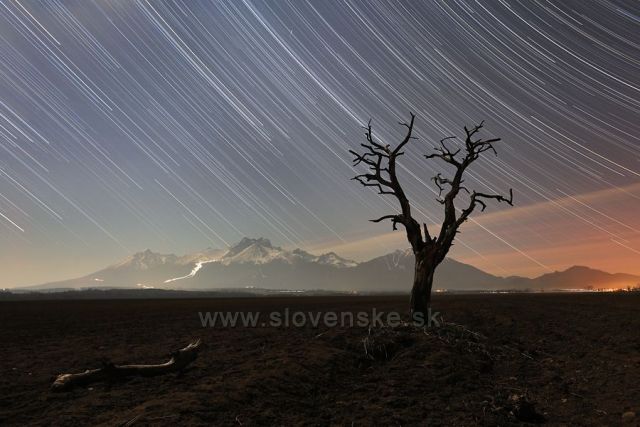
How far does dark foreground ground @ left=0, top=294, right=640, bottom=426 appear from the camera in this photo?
28.8 feet

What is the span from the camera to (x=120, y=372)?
11.6 m

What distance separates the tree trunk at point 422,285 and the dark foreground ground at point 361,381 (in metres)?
1.91

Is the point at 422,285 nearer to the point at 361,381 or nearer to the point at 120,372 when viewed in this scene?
the point at 361,381

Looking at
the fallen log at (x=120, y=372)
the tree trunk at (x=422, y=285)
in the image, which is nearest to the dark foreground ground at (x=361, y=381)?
the fallen log at (x=120, y=372)

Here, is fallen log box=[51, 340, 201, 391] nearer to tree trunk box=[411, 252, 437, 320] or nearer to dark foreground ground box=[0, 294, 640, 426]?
dark foreground ground box=[0, 294, 640, 426]

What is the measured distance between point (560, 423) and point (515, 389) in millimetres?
2125

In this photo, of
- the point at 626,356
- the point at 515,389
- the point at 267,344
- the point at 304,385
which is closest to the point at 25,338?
the point at 267,344

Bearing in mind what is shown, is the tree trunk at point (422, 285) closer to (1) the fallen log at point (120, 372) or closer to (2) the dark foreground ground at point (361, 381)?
(2) the dark foreground ground at point (361, 381)

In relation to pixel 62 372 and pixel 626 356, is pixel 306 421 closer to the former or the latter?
pixel 62 372

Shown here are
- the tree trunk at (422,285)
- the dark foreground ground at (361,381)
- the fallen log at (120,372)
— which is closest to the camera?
the dark foreground ground at (361,381)

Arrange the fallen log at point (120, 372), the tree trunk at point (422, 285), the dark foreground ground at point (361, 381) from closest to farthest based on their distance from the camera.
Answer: the dark foreground ground at point (361, 381) → the fallen log at point (120, 372) → the tree trunk at point (422, 285)

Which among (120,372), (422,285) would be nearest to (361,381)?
(120,372)

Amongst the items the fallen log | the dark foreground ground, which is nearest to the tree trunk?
the dark foreground ground

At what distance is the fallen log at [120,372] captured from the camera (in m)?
10.8
